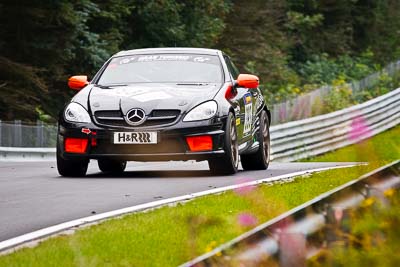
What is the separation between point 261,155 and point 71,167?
2.75 meters

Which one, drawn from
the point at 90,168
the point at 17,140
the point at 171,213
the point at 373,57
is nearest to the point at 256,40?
the point at 373,57

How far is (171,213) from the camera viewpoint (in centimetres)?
895

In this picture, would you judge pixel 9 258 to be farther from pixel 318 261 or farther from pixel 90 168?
pixel 90 168

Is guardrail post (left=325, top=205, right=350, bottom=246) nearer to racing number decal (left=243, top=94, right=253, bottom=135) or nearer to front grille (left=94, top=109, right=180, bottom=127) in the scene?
front grille (left=94, top=109, right=180, bottom=127)

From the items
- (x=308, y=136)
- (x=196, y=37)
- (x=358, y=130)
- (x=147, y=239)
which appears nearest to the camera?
(x=358, y=130)

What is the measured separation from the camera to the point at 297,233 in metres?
3.95

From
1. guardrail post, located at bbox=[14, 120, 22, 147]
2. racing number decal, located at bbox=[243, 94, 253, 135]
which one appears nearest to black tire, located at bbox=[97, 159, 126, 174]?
racing number decal, located at bbox=[243, 94, 253, 135]

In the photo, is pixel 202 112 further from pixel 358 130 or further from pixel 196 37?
pixel 196 37

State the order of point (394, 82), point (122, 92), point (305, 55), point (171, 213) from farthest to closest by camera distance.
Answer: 1. point (305, 55)
2. point (394, 82)
3. point (122, 92)
4. point (171, 213)

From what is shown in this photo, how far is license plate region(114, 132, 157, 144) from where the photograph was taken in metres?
13.4

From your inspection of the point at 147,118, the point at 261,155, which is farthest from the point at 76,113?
Result: the point at 261,155

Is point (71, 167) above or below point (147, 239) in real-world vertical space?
below

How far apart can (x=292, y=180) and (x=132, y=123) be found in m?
1.91

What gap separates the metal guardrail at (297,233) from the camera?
12.8 ft
